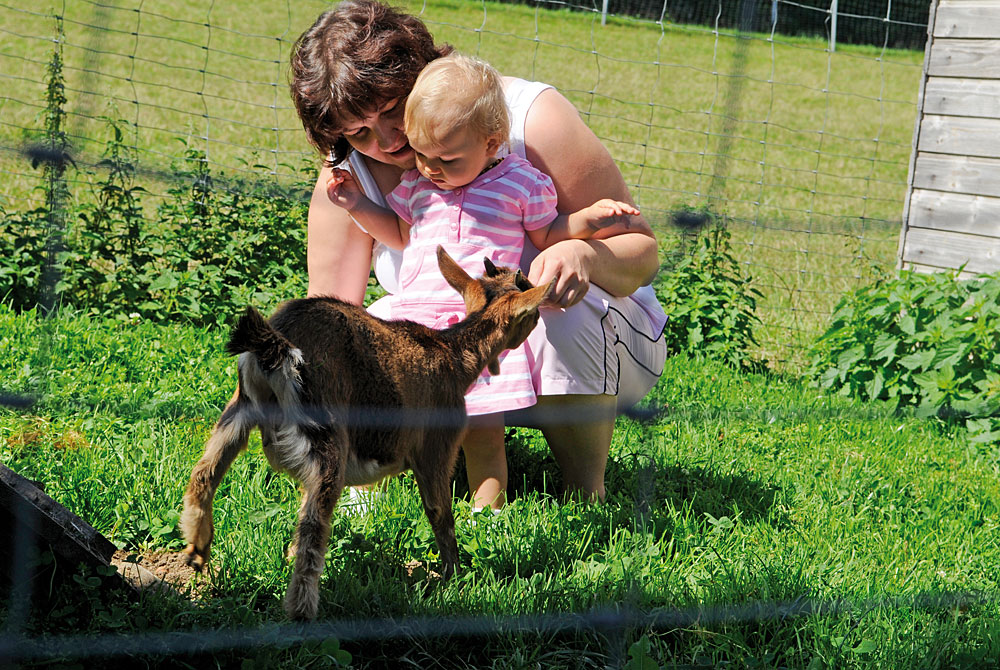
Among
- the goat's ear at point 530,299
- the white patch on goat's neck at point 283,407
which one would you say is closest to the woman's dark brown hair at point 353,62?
the goat's ear at point 530,299

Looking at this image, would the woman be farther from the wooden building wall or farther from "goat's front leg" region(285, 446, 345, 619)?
the wooden building wall

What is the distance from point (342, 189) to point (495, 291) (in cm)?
78

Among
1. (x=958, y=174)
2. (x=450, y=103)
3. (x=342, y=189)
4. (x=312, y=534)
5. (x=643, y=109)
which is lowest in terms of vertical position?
(x=312, y=534)

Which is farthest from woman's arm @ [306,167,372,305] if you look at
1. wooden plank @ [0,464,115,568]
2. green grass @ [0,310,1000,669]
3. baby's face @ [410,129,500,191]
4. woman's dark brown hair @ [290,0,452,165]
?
wooden plank @ [0,464,115,568]

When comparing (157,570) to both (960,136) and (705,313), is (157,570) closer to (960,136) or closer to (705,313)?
(705,313)

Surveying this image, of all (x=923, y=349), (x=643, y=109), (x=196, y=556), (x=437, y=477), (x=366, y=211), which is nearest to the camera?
(x=196, y=556)

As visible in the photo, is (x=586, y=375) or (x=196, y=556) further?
(x=586, y=375)

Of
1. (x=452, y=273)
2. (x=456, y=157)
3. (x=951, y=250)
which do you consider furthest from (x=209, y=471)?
(x=951, y=250)

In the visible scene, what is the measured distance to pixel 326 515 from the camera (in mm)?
2076

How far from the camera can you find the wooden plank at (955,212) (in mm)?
5840

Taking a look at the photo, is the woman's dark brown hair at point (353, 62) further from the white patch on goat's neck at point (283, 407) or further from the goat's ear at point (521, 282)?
the white patch on goat's neck at point (283, 407)

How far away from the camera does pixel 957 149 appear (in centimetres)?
600

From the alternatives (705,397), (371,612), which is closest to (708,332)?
(705,397)

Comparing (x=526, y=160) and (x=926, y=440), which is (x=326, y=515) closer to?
(x=526, y=160)
